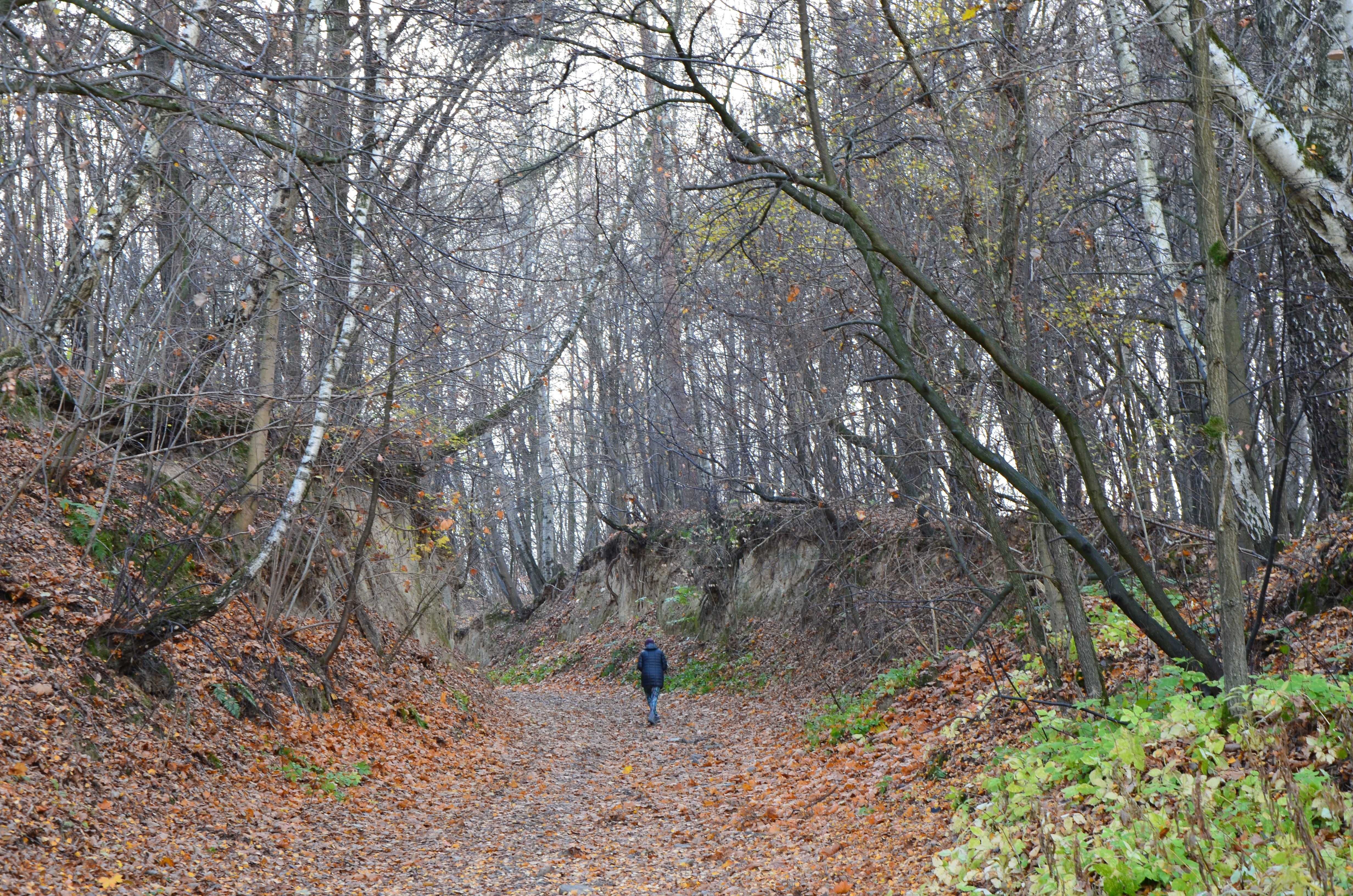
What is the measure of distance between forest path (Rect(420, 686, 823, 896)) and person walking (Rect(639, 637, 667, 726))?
516 mm

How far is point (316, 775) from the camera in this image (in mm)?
8797

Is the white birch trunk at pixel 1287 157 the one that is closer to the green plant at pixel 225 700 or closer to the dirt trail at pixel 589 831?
the dirt trail at pixel 589 831

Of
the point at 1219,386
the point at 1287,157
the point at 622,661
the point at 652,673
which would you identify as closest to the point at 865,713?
the point at 652,673

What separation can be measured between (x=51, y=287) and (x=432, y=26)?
178 inches

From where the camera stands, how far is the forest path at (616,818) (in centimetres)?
652

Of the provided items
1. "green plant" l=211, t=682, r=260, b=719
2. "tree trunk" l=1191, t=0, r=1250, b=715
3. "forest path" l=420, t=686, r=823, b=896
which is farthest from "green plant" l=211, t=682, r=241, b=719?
"tree trunk" l=1191, t=0, r=1250, b=715

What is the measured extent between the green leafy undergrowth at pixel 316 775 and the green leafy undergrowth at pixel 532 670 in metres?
14.7

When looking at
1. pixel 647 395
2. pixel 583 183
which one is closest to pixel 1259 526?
pixel 583 183

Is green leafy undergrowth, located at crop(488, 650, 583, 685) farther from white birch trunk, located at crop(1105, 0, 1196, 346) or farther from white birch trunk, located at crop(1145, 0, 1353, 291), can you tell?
white birch trunk, located at crop(1145, 0, 1353, 291)

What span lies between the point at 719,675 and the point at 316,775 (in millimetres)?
10762

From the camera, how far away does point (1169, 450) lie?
33.3 feet

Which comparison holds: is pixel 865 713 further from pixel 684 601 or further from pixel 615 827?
pixel 684 601

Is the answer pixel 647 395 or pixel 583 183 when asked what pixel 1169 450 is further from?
pixel 647 395

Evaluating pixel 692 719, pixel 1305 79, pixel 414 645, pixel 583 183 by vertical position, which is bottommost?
pixel 692 719
